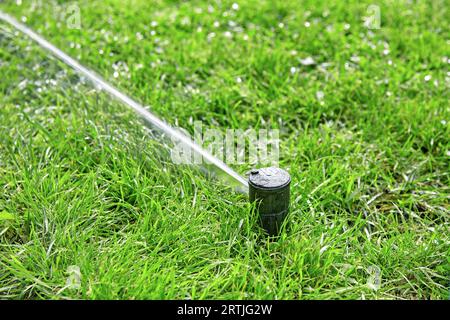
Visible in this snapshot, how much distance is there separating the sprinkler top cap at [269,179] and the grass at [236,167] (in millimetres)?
177

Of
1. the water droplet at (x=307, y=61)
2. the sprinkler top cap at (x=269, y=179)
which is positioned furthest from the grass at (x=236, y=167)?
the sprinkler top cap at (x=269, y=179)

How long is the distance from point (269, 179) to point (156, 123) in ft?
3.11

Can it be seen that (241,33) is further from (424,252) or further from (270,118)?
(424,252)

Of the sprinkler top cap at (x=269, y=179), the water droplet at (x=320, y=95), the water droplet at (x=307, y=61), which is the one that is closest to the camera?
the sprinkler top cap at (x=269, y=179)

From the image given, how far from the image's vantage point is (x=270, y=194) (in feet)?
Answer: 8.51

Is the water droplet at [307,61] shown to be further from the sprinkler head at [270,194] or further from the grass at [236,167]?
the sprinkler head at [270,194]

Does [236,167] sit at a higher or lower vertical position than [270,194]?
lower

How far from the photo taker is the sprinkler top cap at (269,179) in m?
2.58

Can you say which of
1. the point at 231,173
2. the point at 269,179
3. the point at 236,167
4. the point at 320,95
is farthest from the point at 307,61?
the point at 269,179

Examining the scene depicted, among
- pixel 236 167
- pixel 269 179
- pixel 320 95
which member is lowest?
pixel 236 167

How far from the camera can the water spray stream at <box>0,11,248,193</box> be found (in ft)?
9.78

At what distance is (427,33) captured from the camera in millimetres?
4488

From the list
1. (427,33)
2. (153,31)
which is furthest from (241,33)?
(427,33)

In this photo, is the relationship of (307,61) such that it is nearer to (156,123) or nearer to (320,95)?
(320,95)
